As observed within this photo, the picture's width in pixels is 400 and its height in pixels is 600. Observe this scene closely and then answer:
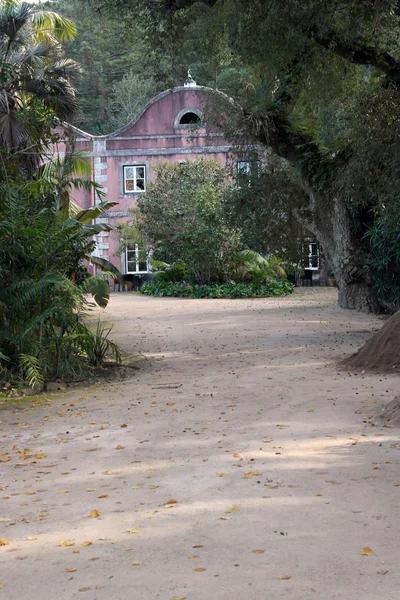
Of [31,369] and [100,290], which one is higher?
[100,290]

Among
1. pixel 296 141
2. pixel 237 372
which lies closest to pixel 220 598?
pixel 237 372

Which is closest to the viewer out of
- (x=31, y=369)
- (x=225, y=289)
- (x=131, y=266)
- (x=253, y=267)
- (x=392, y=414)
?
(x=392, y=414)

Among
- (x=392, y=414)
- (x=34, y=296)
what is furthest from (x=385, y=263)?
(x=392, y=414)

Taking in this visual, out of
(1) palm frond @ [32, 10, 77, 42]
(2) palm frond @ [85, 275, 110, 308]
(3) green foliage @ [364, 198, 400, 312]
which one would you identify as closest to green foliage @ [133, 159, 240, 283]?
(3) green foliage @ [364, 198, 400, 312]

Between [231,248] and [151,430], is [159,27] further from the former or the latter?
[231,248]

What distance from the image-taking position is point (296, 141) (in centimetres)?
2016

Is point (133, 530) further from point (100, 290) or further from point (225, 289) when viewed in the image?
point (225, 289)

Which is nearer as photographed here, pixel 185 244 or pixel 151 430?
pixel 151 430

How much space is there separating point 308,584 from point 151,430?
4.74m

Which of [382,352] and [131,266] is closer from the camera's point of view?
[382,352]

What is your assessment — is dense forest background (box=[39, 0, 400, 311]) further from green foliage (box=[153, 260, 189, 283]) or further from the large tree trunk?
green foliage (box=[153, 260, 189, 283])

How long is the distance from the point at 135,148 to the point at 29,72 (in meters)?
21.8

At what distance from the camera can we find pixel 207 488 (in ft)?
21.1

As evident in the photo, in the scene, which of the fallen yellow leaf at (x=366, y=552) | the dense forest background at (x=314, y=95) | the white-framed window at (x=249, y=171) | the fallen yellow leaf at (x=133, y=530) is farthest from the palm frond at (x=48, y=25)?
the fallen yellow leaf at (x=366, y=552)
